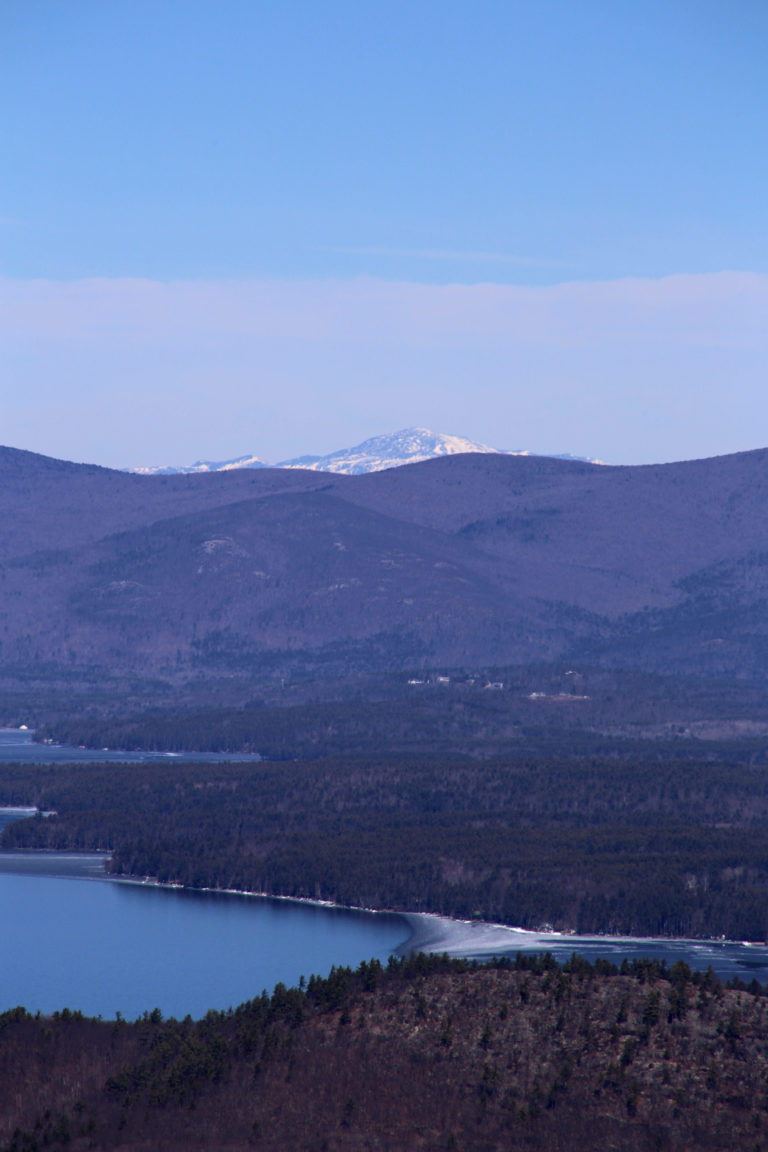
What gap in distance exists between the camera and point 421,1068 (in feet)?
307

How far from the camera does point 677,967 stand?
9975 centimetres

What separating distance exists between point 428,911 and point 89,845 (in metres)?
52.4

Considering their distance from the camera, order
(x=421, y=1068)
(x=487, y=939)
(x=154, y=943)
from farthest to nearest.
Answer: (x=154, y=943), (x=487, y=939), (x=421, y=1068)

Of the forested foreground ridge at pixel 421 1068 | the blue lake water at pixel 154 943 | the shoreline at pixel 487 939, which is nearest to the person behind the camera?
the forested foreground ridge at pixel 421 1068

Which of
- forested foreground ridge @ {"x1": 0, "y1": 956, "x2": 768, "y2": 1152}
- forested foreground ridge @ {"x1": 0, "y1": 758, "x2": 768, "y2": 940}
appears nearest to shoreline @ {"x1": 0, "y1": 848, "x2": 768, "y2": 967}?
forested foreground ridge @ {"x1": 0, "y1": 758, "x2": 768, "y2": 940}

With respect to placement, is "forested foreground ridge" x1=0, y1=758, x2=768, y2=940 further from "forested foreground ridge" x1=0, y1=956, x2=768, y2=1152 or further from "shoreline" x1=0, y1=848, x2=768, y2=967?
"forested foreground ridge" x1=0, y1=956, x2=768, y2=1152

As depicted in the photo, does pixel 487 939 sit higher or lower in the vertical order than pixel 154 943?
higher

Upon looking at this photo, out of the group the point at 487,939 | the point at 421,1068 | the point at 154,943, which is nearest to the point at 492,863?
the point at 487,939

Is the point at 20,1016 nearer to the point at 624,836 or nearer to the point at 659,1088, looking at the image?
the point at 659,1088

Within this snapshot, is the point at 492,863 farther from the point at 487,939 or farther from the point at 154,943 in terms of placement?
the point at 154,943

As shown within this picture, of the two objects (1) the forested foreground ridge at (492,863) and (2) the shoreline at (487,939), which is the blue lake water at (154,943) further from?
(1) the forested foreground ridge at (492,863)

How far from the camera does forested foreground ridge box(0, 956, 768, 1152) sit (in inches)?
3383

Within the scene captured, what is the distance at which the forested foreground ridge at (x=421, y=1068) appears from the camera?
85.9 meters

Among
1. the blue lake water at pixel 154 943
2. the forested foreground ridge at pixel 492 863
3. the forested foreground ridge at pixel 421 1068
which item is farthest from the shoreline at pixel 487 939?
the forested foreground ridge at pixel 421 1068
